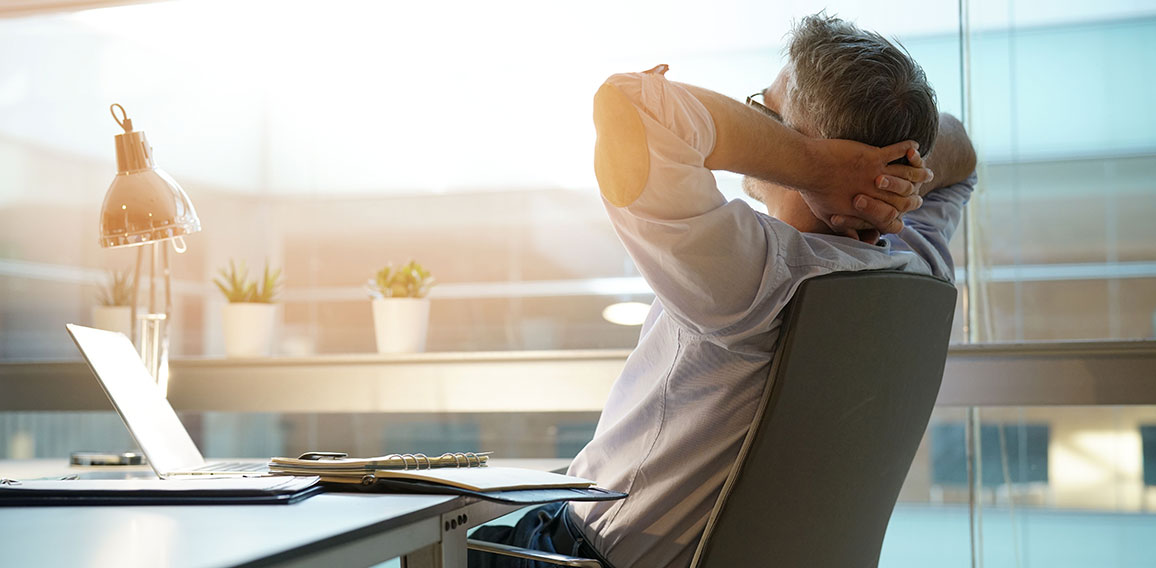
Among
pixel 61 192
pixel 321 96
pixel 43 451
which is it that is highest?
pixel 321 96

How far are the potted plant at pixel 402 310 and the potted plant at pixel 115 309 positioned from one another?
69 cm

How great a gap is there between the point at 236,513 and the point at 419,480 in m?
0.20

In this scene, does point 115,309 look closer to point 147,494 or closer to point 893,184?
point 147,494

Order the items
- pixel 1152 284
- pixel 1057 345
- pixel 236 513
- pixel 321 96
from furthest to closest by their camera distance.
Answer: pixel 321 96 < pixel 1152 284 < pixel 1057 345 < pixel 236 513

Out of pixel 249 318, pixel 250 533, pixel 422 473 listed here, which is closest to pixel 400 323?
pixel 249 318

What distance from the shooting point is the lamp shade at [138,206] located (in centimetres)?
153

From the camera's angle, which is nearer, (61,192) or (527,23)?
(527,23)

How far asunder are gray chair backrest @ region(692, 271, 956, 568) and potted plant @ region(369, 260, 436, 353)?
154 centimetres

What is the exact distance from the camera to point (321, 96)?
9.22 ft

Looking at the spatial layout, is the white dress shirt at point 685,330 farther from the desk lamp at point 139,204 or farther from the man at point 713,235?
the desk lamp at point 139,204

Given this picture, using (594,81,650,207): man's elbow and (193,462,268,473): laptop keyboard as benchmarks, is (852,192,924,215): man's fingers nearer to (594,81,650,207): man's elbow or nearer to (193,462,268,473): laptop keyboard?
(594,81,650,207): man's elbow

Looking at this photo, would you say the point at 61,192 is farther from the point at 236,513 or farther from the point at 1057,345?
the point at 1057,345

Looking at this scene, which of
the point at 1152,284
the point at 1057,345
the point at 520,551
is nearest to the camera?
the point at 520,551

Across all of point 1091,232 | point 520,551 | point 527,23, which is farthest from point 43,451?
point 1091,232
